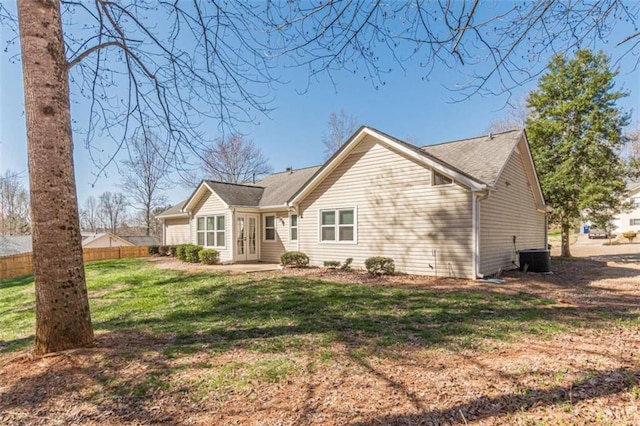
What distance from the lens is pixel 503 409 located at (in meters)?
2.87

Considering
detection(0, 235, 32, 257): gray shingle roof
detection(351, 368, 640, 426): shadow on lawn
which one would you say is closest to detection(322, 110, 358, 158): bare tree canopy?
detection(0, 235, 32, 257): gray shingle roof

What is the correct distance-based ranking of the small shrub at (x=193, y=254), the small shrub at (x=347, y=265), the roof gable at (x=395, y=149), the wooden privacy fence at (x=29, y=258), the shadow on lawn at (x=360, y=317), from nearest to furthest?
the shadow on lawn at (x=360, y=317) < the roof gable at (x=395, y=149) < the small shrub at (x=347, y=265) < the small shrub at (x=193, y=254) < the wooden privacy fence at (x=29, y=258)

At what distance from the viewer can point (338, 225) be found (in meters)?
12.8

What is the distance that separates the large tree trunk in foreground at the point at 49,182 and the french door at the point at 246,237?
1122 cm

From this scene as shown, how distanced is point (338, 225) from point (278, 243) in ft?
13.3

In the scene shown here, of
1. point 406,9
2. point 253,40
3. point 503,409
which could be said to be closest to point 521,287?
point 503,409

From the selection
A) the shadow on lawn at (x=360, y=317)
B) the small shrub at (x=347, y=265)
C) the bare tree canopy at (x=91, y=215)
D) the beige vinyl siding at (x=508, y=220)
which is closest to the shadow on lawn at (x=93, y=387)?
the shadow on lawn at (x=360, y=317)

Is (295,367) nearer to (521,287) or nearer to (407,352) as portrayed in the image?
(407,352)

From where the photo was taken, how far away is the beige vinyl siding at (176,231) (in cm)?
2031

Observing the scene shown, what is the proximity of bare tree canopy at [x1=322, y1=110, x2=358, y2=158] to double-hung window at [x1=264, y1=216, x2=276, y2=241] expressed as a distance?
12.8 m

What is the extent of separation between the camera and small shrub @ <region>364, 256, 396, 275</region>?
35.6 feet

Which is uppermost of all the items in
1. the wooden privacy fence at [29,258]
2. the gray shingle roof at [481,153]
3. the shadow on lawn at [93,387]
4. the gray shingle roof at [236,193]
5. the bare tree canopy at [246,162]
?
the bare tree canopy at [246,162]

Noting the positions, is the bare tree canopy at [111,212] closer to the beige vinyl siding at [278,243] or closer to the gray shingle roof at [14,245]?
the gray shingle roof at [14,245]

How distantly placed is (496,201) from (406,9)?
9086 mm
